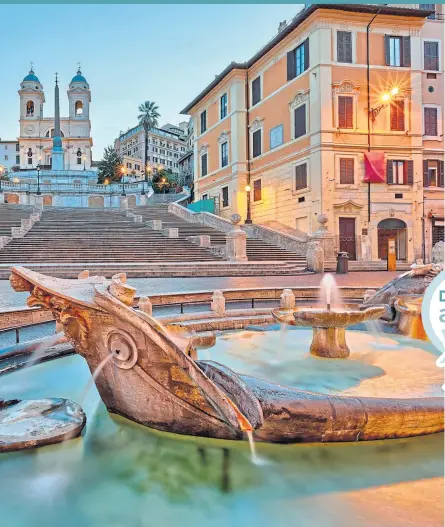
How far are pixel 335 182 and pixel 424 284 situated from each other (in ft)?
64.2

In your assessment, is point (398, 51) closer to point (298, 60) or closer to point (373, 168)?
point (298, 60)

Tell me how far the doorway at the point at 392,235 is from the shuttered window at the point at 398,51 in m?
9.85

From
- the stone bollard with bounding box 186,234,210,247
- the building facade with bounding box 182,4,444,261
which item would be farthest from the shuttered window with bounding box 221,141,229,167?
the stone bollard with bounding box 186,234,210,247

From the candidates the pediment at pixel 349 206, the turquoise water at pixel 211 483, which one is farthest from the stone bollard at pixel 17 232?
the turquoise water at pixel 211 483

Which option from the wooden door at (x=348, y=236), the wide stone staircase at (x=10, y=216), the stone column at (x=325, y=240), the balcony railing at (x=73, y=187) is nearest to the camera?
the stone column at (x=325, y=240)

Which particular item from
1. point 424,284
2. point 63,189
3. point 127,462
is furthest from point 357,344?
point 63,189

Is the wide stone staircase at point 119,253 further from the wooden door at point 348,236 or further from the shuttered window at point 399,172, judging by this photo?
the shuttered window at point 399,172

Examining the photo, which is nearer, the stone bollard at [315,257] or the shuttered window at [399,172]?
the stone bollard at [315,257]

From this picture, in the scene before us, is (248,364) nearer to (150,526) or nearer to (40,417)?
(40,417)

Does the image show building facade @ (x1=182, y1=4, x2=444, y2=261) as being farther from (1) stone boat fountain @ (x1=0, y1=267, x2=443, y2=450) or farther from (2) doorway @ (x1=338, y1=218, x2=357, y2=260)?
(1) stone boat fountain @ (x1=0, y1=267, x2=443, y2=450)

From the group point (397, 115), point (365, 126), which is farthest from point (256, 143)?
point (397, 115)

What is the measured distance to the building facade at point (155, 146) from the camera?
99438 mm

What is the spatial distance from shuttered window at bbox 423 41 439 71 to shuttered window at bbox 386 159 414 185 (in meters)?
6.89

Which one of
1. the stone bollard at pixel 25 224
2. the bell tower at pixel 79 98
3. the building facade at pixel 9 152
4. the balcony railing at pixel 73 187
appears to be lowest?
the stone bollard at pixel 25 224
